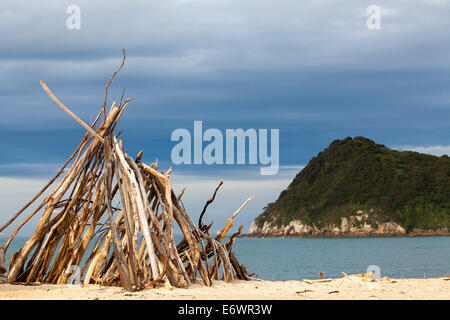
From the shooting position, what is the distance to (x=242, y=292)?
8203mm

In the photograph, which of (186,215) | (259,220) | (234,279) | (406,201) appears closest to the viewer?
(186,215)

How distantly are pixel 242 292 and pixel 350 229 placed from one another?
9916 centimetres

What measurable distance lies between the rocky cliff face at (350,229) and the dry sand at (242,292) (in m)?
94.3

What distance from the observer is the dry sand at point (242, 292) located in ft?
23.9

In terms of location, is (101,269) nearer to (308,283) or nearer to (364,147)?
(308,283)

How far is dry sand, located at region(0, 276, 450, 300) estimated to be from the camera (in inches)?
287

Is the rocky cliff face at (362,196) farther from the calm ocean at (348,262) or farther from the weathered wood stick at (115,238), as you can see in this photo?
the weathered wood stick at (115,238)

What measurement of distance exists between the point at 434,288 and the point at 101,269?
5137mm

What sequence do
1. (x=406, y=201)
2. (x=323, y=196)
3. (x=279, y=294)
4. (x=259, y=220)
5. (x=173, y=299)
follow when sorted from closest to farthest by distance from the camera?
(x=173, y=299)
(x=279, y=294)
(x=406, y=201)
(x=323, y=196)
(x=259, y=220)

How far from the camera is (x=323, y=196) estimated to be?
112m

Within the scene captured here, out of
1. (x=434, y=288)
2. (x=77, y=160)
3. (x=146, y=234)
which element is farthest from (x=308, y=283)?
(x=77, y=160)

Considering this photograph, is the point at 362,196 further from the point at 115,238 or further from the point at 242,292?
the point at 115,238

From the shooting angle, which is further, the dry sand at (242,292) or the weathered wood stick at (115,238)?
the weathered wood stick at (115,238)

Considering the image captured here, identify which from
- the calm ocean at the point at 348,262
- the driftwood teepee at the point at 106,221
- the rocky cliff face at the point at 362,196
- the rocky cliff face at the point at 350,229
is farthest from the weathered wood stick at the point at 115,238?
the rocky cliff face at the point at 362,196
